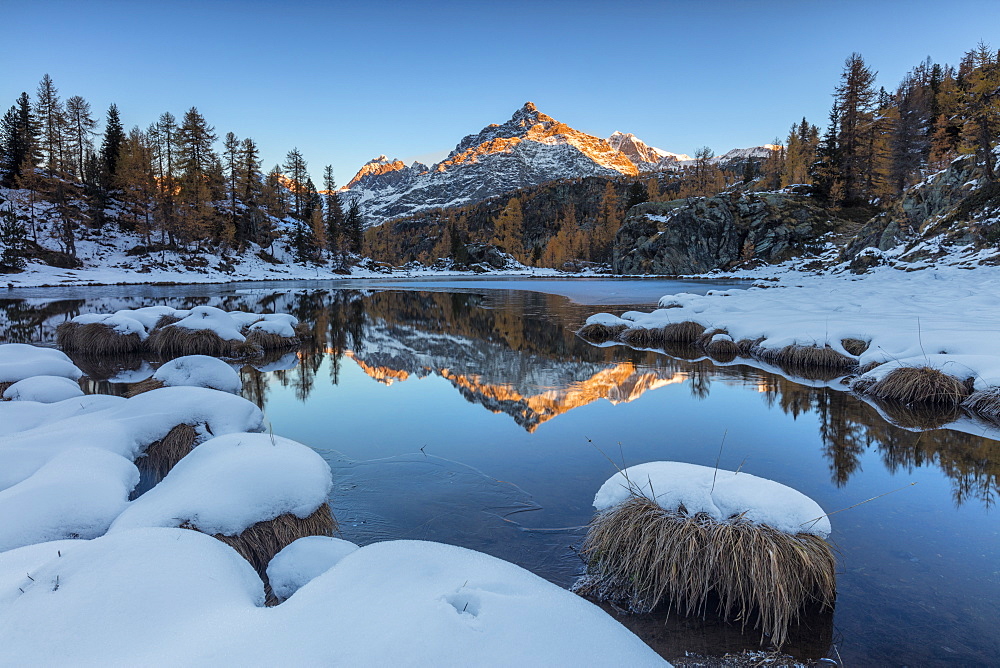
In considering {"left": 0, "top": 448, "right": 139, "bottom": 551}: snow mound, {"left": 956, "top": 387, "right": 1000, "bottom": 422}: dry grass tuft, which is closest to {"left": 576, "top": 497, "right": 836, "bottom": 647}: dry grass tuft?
{"left": 0, "top": 448, "right": 139, "bottom": 551}: snow mound

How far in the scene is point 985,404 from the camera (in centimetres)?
816

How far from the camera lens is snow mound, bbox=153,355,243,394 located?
27.0ft

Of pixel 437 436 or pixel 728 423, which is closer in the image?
pixel 437 436

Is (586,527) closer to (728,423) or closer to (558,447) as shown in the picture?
(558,447)

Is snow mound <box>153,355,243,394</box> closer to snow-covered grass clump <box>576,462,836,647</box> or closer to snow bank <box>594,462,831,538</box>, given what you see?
snow bank <box>594,462,831,538</box>

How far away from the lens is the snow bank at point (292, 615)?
1941mm

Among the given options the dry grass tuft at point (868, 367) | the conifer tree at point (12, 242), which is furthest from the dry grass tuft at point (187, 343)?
the conifer tree at point (12, 242)

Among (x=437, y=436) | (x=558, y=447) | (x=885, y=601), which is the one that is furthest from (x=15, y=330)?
(x=885, y=601)

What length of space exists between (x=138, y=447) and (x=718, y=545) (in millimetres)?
5918

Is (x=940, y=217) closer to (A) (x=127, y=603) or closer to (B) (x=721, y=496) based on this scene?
(B) (x=721, y=496)

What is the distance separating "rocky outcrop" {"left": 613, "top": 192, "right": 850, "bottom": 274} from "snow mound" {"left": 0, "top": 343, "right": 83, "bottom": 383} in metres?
64.6

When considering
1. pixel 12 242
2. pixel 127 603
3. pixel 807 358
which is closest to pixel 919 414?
pixel 807 358

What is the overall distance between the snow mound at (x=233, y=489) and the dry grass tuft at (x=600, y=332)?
1334 cm

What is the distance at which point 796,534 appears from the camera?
3.68 metres
